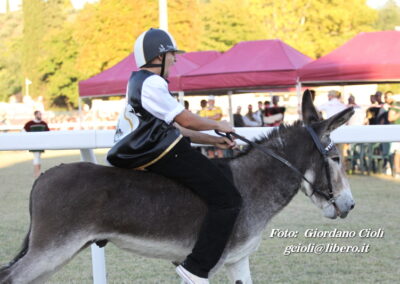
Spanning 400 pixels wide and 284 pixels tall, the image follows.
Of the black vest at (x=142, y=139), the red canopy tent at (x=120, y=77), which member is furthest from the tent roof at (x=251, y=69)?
the black vest at (x=142, y=139)

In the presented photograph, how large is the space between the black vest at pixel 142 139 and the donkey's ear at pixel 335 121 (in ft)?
4.12

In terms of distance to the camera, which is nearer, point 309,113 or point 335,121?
point 335,121

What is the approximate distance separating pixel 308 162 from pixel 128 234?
1.60 m

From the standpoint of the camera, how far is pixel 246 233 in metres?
5.36

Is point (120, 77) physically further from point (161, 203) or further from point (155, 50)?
point (161, 203)

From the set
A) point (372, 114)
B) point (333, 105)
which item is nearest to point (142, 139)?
point (333, 105)

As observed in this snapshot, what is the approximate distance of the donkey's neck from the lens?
5.46m

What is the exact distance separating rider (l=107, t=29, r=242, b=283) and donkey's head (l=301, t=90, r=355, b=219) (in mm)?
752

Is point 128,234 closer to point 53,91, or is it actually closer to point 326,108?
point 326,108

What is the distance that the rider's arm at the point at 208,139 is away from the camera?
5547 mm

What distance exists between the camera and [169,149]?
5094mm

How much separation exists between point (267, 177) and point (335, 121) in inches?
27.7

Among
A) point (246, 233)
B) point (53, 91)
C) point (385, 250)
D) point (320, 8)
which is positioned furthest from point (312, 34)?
point (246, 233)

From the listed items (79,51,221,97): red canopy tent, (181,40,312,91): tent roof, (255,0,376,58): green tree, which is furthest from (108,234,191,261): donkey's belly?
(255,0,376,58): green tree
